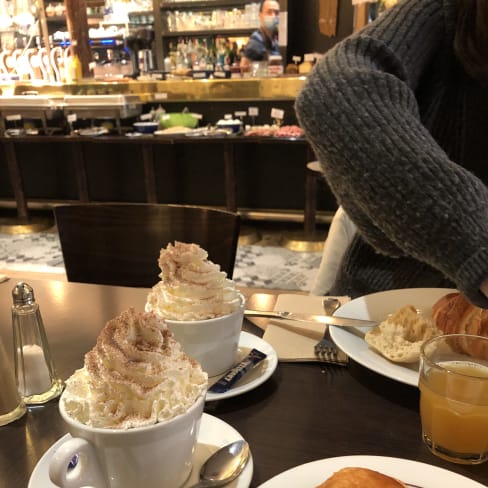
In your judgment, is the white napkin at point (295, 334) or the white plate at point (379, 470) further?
the white napkin at point (295, 334)

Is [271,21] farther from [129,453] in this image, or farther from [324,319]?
[129,453]

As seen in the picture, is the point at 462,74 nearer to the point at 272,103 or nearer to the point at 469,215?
the point at 469,215

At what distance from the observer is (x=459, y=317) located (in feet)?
2.48

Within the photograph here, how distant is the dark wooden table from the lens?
568 mm

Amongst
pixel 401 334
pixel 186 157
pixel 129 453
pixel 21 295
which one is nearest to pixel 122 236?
pixel 21 295

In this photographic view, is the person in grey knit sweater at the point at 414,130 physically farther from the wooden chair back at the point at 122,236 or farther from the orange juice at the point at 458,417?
the wooden chair back at the point at 122,236

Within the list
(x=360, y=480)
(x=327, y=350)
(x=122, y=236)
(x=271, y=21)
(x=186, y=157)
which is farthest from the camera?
(x=271, y=21)

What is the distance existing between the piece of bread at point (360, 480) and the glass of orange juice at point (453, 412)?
0.43ft

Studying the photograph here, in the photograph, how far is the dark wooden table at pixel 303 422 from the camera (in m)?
0.57

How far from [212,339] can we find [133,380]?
0.66ft

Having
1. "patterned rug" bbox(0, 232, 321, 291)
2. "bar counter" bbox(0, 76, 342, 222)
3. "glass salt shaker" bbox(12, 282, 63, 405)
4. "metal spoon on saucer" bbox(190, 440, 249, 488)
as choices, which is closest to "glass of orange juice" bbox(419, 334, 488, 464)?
"metal spoon on saucer" bbox(190, 440, 249, 488)

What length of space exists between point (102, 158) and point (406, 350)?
3.88 metres

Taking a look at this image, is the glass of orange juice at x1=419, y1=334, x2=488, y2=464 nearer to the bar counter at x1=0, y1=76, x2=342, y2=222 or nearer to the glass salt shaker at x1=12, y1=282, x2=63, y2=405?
the glass salt shaker at x1=12, y1=282, x2=63, y2=405

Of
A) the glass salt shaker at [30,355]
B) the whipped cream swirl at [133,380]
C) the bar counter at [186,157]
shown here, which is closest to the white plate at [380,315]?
the whipped cream swirl at [133,380]
